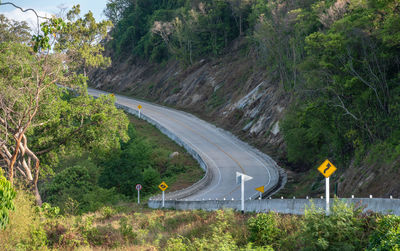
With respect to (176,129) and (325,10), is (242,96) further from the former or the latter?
(325,10)

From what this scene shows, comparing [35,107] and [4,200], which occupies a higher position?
[35,107]

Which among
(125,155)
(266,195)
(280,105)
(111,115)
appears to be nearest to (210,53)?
(280,105)

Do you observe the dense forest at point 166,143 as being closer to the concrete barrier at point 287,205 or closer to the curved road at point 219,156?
the concrete barrier at point 287,205

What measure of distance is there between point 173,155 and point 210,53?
1255 inches

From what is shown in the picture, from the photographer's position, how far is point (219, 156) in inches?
1797

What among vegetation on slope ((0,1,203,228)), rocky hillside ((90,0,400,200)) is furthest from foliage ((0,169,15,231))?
rocky hillside ((90,0,400,200))

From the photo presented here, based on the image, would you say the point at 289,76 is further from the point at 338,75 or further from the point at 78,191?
the point at 78,191

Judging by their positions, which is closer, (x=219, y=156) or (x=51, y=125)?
(x=51, y=125)

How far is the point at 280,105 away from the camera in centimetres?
4906

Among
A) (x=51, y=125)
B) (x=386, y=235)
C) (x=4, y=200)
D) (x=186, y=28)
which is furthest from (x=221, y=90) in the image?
(x=4, y=200)

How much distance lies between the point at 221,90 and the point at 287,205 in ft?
158

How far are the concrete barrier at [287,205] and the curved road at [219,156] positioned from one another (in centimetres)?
900

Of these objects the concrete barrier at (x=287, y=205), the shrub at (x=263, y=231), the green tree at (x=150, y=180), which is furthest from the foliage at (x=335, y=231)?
Result: the green tree at (x=150, y=180)

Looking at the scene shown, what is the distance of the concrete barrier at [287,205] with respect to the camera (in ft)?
42.9
